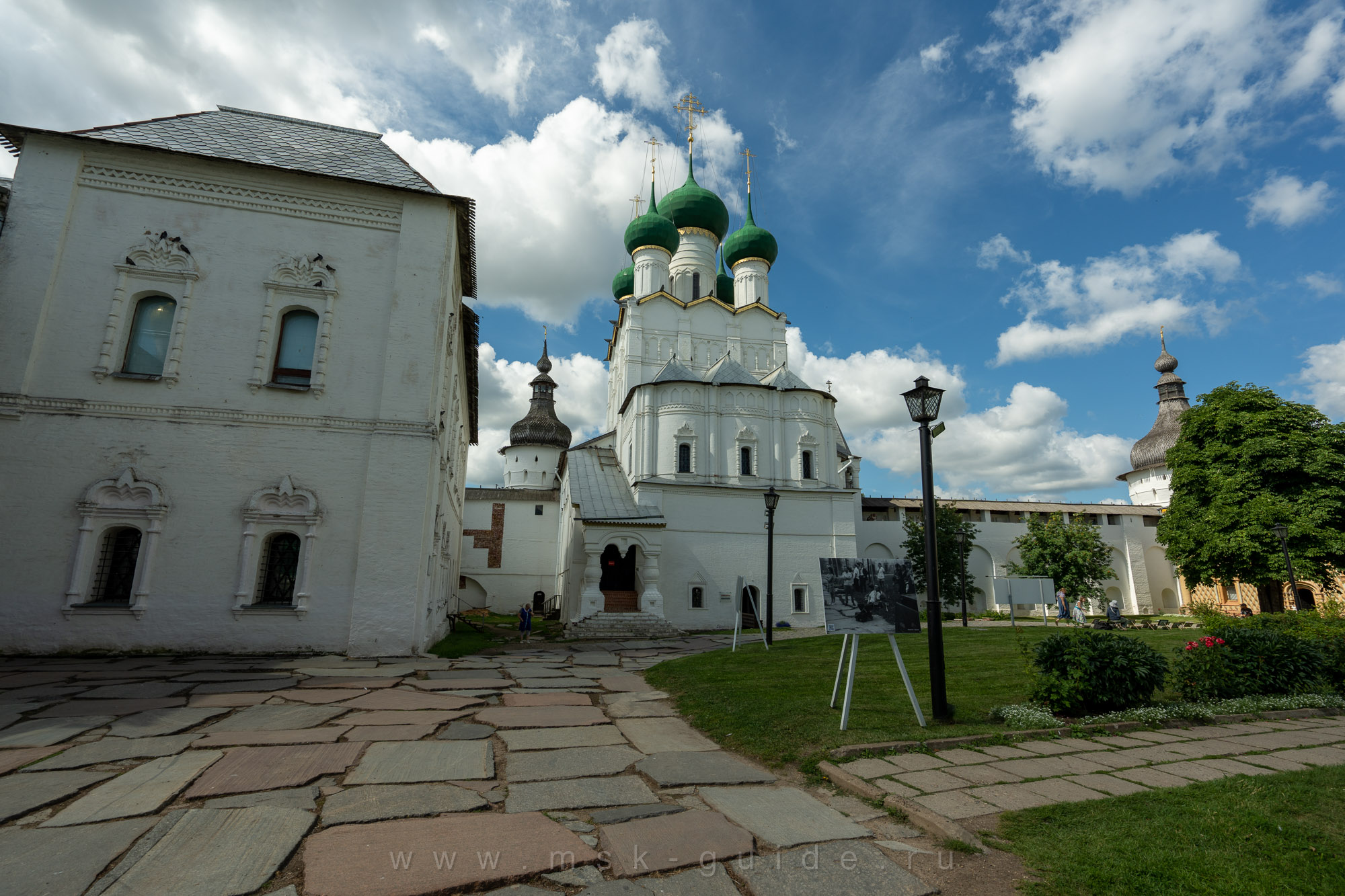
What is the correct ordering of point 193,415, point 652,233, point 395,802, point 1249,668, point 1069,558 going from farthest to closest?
point 652,233 → point 1069,558 → point 193,415 → point 1249,668 → point 395,802

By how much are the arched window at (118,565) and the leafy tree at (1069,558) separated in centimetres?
2951

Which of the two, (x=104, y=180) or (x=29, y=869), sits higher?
(x=104, y=180)

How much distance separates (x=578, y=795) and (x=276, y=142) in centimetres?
1473

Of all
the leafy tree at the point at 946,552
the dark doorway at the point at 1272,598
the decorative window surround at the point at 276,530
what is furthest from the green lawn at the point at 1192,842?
the dark doorway at the point at 1272,598

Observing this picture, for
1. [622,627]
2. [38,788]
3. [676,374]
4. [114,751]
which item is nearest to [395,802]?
[38,788]

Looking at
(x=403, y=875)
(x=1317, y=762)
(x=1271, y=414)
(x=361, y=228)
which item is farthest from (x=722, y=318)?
(x=403, y=875)

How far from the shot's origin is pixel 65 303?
1135 centimetres

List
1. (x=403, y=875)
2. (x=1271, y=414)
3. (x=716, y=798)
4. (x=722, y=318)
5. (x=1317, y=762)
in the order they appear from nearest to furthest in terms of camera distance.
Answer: (x=403, y=875) → (x=716, y=798) → (x=1317, y=762) → (x=1271, y=414) → (x=722, y=318)

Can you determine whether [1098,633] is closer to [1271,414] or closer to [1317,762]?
[1317,762]

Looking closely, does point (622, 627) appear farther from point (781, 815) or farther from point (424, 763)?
point (781, 815)

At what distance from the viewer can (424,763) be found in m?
4.63

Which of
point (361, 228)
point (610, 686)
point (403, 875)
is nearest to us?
point (403, 875)

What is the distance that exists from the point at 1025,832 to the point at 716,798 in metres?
1.76

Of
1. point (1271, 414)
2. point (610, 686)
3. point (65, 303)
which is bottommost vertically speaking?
point (610, 686)
